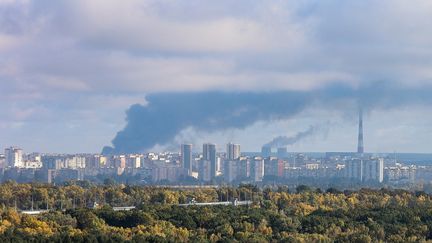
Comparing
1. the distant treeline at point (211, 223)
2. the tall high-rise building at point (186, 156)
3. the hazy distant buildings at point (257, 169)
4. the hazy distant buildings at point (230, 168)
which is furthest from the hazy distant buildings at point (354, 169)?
the distant treeline at point (211, 223)

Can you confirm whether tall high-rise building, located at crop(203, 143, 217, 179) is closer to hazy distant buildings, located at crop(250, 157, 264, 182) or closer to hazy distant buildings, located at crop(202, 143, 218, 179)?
hazy distant buildings, located at crop(202, 143, 218, 179)

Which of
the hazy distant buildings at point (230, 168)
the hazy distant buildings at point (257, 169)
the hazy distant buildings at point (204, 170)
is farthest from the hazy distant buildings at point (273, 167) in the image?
the hazy distant buildings at point (204, 170)

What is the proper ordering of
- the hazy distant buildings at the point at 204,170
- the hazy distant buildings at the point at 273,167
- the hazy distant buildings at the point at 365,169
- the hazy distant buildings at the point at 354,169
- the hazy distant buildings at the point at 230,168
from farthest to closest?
1. the hazy distant buildings at the point at 273,167
2. the hazy distant buildings at the point at 230,168
3. the hazy distant buildings at the point at 204,170
4. the hazy distant buildings at the point at 354,169
5. the hazy distant buildings at the point at 365,169

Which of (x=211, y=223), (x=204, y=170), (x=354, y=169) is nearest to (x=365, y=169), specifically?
(x=354, y=169)

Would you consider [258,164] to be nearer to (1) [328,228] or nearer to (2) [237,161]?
(2) [237,161]

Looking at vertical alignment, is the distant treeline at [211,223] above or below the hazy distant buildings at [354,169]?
below

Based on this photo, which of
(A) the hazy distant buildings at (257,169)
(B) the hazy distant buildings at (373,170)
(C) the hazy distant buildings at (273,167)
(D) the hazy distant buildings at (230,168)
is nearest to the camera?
(B) the hazy distant buildings at (373,170)

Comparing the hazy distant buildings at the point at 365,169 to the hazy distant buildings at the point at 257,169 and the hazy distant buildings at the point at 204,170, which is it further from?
the hazy distant buildings at the point at 204,170

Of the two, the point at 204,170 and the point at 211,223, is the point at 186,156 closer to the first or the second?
the point at 204,170

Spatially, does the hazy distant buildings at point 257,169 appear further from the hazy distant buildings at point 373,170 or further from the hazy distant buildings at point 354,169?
the hazy distant buildings at point 373,170

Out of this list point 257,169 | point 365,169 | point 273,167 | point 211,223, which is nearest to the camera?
point 211,223

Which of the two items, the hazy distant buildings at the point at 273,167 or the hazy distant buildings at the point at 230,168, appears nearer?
the hazy distant buildings at the point at 230,168
